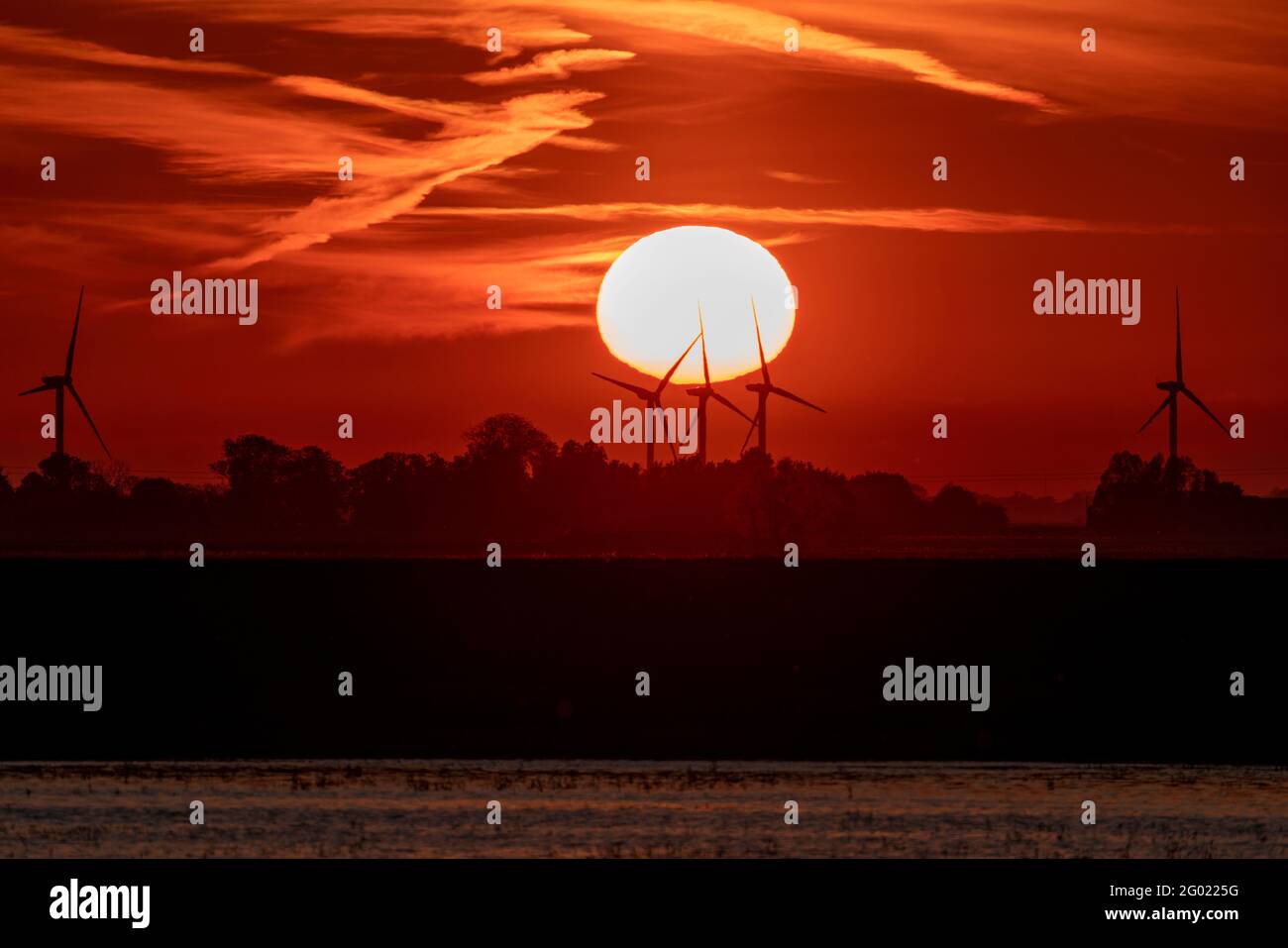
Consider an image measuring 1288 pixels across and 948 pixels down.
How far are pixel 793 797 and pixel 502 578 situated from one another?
13076cm

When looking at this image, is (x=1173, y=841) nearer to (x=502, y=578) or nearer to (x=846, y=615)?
(x=846, y=615)

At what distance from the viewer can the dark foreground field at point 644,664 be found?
40.6m

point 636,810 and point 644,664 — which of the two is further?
point 644,664

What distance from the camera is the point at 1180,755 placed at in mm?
36156

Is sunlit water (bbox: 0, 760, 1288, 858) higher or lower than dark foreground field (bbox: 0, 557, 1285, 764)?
higher

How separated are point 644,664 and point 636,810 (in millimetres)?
53806

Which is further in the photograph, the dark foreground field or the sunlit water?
the dark foreground field

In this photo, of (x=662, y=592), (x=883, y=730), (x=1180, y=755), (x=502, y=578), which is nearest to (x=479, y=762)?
(x=1180, y=755)

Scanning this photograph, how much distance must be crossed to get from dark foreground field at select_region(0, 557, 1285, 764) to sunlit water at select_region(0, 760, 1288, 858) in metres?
17.3

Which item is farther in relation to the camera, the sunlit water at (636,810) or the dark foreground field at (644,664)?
the dark foreground field at (644,664)

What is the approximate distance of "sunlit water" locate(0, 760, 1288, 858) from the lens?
14.6m

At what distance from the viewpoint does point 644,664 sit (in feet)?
226

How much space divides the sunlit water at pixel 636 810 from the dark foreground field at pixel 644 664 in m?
17.3
